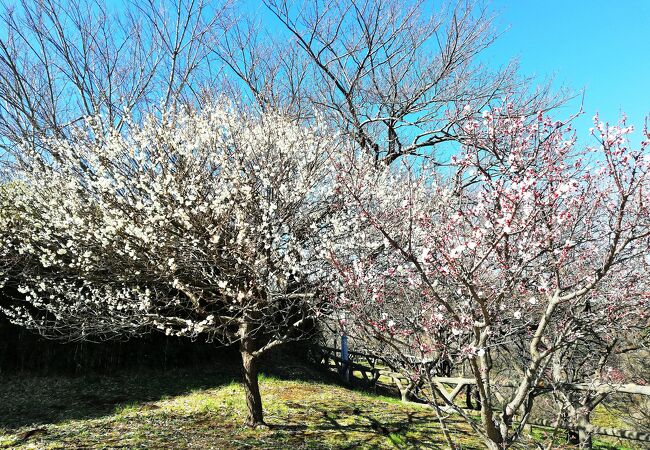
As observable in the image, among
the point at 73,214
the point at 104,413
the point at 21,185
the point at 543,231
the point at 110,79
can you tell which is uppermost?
the point at 110,79

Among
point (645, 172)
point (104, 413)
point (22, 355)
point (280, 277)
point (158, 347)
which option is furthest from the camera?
point (158, 347)

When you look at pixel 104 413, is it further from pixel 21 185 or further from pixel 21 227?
pixel 21 185

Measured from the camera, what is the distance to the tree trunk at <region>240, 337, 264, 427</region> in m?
5.48

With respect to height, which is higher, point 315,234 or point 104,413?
point 315,234

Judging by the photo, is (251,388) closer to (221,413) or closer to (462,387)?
(221,413)

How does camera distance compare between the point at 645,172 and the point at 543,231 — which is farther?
the point at 543,231

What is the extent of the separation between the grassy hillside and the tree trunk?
177mm

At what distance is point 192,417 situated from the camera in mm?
5887

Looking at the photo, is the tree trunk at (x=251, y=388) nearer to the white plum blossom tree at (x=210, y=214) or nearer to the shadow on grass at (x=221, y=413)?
the white plum blossom tree at (x=210, y=214)

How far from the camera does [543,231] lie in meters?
3.07

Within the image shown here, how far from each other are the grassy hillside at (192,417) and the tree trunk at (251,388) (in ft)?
0.58

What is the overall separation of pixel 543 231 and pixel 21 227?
8.19 metres

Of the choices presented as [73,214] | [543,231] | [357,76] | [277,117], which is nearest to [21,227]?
[73,214]

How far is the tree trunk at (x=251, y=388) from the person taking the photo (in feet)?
18.0
